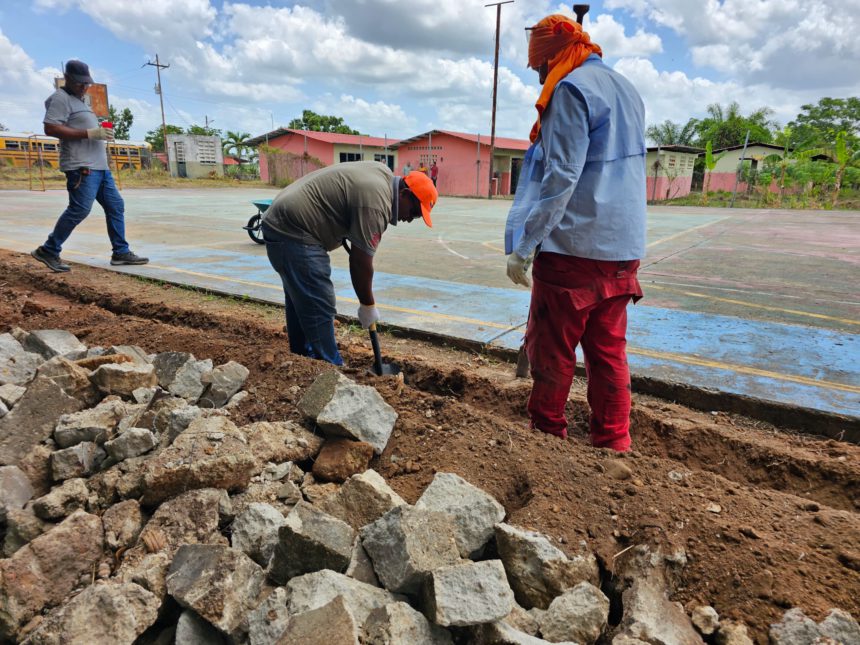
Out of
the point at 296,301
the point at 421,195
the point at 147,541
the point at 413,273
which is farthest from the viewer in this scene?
the point at 413,273

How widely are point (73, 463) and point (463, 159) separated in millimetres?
32074

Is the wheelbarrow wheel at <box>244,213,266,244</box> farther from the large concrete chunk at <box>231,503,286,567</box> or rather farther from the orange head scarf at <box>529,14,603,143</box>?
the large concrete chunk at <box>231,503,286,567</box>

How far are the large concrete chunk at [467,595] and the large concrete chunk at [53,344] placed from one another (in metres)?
2.69

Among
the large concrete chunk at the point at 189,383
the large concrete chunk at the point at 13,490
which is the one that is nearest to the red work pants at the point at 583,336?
the large concrete chunk at the point at 189,383

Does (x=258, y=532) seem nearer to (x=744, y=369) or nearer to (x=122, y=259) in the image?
(x=744, y=369)

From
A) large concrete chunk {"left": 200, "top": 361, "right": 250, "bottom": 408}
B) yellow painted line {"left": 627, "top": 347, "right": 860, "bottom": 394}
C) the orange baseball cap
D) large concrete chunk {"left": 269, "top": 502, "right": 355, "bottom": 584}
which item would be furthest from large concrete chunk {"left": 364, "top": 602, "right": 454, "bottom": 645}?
yellow painted line {"left": 627, "top": 347, "right": 860, "bottom": 394}

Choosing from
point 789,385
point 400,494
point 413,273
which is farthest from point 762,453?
point 413,273

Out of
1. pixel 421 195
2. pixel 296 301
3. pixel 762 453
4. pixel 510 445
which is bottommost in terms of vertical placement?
pixel 762 453

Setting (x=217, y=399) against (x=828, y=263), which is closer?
(x=217, y=399)

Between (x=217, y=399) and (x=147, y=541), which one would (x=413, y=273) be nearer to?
(x=217, y=399)

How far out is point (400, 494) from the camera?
228 centimetres

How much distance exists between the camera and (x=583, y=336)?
268 cm

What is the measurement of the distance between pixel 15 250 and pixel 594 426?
8.18 m

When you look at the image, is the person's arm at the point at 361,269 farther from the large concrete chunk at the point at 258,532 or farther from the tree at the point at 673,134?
the tree at the point at 673,134
